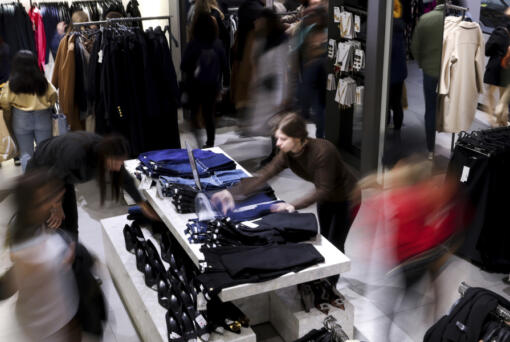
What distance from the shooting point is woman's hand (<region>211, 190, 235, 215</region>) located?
16.0 ft

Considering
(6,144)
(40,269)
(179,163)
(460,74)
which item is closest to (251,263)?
(40,269)

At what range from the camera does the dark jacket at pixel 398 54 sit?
21.5ft

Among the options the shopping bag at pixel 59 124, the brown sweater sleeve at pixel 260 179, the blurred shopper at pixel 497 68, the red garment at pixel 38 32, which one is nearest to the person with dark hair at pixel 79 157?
the brown sweater sleeve at pixel 260 179

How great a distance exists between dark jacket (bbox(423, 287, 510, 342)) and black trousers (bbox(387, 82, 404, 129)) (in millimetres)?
3647

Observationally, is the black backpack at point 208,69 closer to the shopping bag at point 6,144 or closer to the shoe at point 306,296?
the shopping bag at point 6,144

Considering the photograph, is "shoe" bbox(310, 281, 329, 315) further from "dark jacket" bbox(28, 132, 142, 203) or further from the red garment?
the red garment

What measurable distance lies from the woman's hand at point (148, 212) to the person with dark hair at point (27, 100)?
7.09ft

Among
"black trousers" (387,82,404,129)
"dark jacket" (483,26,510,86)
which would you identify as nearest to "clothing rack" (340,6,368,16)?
"black trousers" (387,82,404,129)

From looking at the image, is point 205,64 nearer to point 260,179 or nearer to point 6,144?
point 6,144

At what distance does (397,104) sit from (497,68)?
106 centimetres

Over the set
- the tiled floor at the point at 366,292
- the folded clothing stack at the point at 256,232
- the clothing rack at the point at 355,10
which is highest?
the clothing rack at the point at 355,10

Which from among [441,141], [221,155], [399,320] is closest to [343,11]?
[441,141]

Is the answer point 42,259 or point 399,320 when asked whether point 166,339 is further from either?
point 399,320

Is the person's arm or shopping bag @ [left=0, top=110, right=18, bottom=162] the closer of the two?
the person's arm
